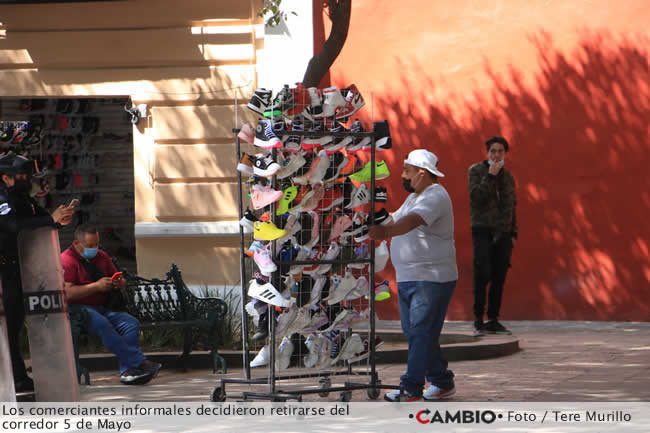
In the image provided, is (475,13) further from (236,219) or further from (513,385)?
(513,385)

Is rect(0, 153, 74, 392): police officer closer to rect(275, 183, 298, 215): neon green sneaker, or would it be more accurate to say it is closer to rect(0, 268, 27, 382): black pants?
rect(0, 268, 27, 382): black pants

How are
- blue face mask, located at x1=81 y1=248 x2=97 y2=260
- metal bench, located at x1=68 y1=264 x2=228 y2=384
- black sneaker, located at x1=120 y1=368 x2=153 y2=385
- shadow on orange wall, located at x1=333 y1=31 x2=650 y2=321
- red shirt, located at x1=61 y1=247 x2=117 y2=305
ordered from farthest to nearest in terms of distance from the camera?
1. shadow on orange wall, located at x1=333 y1=31 x2=650 y2=321
2. metal bench, located at x1=68 y1=264 x2=228 y2=384
3. blue face mask, located at x1=81 y1=248 x2=97 y2=260
4. red shirt, located at x1=61 y1=247 x2=117 y2=305
5. black sneaker, located at x1=120 y1=368 x2=153 y2=385

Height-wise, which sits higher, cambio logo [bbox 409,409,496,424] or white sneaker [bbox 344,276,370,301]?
white sneaker [bbox 344,276,370,301]

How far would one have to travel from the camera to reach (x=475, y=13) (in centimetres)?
1362

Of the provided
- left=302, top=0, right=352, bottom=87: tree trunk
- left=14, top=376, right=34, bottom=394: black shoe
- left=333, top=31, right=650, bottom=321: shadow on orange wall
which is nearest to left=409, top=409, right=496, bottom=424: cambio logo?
left=14, top=376, right=34, bottom=394: black shoe

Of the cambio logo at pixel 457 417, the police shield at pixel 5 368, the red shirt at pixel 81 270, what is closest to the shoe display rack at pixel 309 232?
the cambio logo at pixel 457 417

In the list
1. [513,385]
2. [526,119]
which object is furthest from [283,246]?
[526,119]

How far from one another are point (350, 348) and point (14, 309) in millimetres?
2479

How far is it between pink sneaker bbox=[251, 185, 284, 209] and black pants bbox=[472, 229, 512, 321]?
5039 mm

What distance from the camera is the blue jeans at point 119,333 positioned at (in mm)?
9445

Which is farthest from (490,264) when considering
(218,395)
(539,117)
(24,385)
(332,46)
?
(24,385)

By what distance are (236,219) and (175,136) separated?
1210 millimetres

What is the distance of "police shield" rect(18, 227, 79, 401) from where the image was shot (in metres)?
7.48

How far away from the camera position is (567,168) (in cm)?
1342
